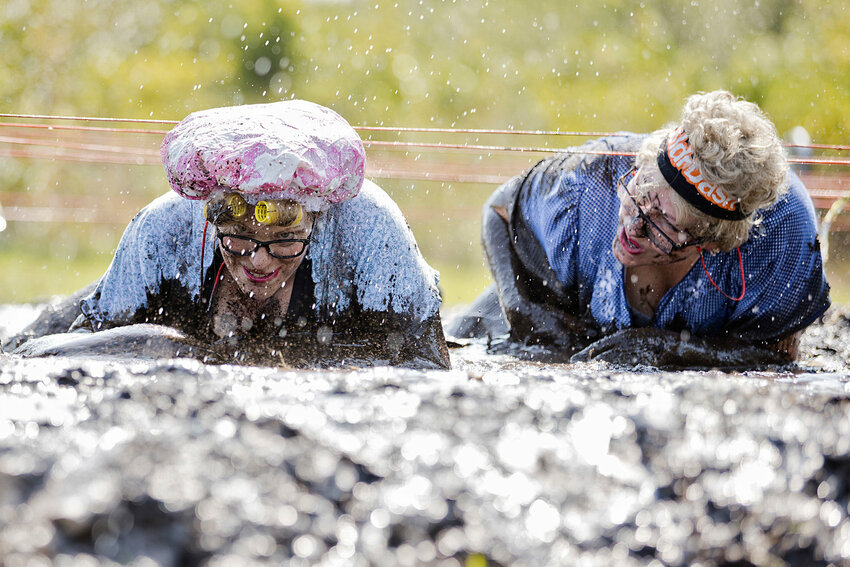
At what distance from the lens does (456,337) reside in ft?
13.5

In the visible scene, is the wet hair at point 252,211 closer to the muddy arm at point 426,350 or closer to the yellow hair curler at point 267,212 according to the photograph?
the yellow hair curler at point 267,212

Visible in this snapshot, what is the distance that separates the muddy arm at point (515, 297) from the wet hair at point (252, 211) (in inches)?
57.6

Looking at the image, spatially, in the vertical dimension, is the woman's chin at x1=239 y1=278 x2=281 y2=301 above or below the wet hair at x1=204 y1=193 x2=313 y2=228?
below

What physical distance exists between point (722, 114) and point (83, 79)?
47.8 ft

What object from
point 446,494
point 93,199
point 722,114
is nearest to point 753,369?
point 722,114

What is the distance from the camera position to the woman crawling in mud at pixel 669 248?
293 centimetres

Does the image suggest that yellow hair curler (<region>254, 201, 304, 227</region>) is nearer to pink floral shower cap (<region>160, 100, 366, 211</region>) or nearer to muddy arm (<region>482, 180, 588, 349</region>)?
pink floral shower cap (<region>160, 100, 366, 211</region>)

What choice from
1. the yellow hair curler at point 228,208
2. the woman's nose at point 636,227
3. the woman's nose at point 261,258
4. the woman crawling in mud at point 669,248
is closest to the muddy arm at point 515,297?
the woman crawling in mud at point 669,248

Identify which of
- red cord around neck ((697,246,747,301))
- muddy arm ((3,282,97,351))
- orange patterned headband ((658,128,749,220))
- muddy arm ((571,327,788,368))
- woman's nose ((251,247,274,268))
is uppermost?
orange patterned headband ((658,128,749,220))

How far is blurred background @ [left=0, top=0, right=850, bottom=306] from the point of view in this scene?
14164 millimetres

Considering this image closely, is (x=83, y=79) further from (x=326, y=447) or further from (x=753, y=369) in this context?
(x=326, y=447)

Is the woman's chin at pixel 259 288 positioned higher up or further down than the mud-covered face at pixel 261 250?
further down

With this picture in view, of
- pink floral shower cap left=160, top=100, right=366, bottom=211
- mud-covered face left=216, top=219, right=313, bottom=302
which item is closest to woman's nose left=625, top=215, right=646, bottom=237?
pink floral shower cap left=160, top=100, right=366, bottom=211

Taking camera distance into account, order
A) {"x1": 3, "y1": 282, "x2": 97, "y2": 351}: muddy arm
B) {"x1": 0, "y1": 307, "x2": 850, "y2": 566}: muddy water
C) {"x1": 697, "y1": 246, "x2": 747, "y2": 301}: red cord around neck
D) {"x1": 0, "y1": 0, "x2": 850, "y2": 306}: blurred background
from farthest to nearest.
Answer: {"x1": 0, "y1": 0, "x2": 850, "y2": 306}: blurred background < {"x1": 697, "y1": 246, "x2": 747, "y2": 301}: red cord around neck < {"x1": 3, "y1": 282, "x2": 97, "y2": 351}: muddy arm < {"x1": 0, "y1": 307, "x2": 850, "y2": 566}: muddy water
